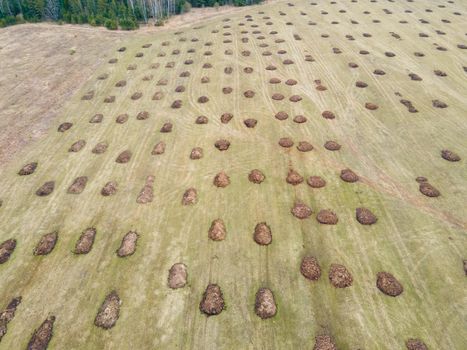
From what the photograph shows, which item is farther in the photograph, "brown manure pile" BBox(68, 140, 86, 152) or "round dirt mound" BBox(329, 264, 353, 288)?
"brown manure pile" BBox(68, 140, 86, 152)

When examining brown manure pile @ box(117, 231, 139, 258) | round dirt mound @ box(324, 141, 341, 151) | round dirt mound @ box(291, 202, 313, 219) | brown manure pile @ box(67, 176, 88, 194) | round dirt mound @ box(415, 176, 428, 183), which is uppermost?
round dirt mound @ box(415, 176, 428, 183)

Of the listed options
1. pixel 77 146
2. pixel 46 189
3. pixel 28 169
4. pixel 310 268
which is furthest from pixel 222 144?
pixel 28 169

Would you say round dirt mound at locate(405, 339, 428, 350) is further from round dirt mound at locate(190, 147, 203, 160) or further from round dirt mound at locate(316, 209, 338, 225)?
round dirt mound at locate(190, 147, 203, 160)

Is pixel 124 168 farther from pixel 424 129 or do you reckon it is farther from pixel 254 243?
pixel 424 129

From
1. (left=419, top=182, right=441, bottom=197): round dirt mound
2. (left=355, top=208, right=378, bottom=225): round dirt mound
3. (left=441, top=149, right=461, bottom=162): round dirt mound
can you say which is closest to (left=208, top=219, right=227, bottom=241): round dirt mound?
(left=355, top=208, right=378, bottom=225): round dirt mound

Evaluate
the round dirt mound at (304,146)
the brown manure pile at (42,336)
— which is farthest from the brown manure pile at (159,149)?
the brown manure pile at (42,336)

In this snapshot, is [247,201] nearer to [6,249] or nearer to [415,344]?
[415,344]

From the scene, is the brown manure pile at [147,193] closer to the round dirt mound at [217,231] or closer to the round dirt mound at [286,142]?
the round dirt mound at [217,231]

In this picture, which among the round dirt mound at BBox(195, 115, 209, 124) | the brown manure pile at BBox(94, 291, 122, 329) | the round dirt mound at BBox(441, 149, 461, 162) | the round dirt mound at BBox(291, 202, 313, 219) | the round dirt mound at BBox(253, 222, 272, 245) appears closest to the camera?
the brown manure pile at BBox(94, 291, 122, 329)
